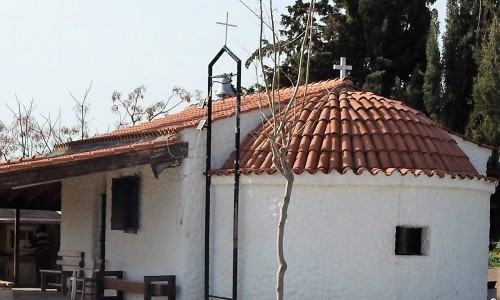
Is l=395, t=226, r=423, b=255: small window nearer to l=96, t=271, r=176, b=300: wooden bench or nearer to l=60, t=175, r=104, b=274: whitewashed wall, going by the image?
l=96, t=271, r=176, b=300: wooden bench

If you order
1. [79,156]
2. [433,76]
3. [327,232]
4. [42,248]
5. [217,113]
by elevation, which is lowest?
[42,248]

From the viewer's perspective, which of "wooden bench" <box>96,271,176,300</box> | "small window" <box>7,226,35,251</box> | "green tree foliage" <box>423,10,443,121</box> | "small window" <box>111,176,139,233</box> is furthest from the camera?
"green tree foliage" <box>423,10,443,121</box>

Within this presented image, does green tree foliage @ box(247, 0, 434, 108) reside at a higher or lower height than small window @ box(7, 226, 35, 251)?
higher

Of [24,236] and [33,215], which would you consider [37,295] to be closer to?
[24,236]

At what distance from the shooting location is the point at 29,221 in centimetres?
2398

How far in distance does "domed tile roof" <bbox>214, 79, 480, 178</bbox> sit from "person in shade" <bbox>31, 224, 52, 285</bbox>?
457 inches

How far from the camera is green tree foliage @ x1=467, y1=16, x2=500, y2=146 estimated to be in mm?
24125

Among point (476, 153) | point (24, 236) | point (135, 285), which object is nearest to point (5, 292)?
point (135, 285)

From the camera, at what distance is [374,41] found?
91.2ft

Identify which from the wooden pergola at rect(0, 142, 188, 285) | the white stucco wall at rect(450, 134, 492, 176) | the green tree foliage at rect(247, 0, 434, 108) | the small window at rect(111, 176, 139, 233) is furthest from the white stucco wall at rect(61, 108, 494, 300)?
the green tree foliage at rect(247, 0, 434, 108)

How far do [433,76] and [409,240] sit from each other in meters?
13.6

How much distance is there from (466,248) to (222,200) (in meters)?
3.81

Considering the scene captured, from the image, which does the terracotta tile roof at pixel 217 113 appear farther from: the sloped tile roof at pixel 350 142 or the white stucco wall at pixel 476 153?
the white stucco wall at pixel 476 153

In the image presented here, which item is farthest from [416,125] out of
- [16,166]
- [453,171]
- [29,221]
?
[29,221]
